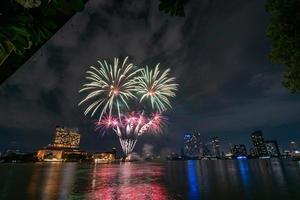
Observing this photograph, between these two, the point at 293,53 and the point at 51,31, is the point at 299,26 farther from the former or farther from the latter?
the point at 51,31

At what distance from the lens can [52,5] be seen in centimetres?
227

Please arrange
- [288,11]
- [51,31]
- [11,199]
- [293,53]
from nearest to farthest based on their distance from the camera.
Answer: [51,31], [288,11], [293,53], [11,199]

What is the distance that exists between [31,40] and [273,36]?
14555 mm

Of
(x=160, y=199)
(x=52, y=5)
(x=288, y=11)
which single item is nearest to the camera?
(x=52, y=5)

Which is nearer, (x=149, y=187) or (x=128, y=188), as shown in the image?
(x=128, y=188)

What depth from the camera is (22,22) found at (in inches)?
79.0

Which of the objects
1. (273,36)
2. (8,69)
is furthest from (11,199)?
(273,36)

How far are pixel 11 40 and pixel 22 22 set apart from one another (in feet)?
0.77

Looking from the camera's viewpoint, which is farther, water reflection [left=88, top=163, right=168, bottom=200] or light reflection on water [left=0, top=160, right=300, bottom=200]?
light reflection on water [left=0, top=160, right=300, bottom=200]

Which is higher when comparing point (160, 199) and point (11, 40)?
point (11, 40)

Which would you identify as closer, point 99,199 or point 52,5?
point 52,5

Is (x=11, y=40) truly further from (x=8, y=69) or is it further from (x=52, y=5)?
(x=8, y=69)

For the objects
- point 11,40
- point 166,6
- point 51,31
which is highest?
point 166,6

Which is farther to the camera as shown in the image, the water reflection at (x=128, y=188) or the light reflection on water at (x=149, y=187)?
the light reflection on water at (x=149, y=187)
